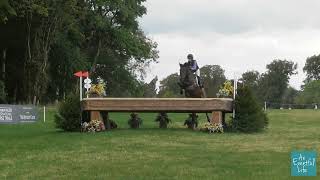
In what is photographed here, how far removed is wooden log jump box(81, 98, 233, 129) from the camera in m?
22.5

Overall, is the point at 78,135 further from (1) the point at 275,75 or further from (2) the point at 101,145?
(1) the point at 275,75

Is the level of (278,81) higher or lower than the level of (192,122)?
higher

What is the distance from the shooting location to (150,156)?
14320 millimetres

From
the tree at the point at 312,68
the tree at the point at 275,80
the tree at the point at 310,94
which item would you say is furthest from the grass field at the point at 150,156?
the tree at the point at 312,68

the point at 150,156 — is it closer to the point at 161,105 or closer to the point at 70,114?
the point at 161,105

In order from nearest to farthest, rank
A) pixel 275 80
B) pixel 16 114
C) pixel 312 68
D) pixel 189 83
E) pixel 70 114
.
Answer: pixel 70 114
pixel 189 83
pixel 16 114
pixel 275 80
pixel 312 68

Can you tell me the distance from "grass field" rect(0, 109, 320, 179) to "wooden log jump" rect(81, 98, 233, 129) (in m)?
1.87

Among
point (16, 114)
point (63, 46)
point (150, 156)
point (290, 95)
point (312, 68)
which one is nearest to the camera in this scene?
point (150, 156)

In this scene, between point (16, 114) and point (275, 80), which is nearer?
point (16, 114)

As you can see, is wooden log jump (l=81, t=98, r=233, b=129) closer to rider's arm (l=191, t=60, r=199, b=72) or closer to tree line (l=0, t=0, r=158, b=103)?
rider's arm (l=191, t=60, r=199, b=72)

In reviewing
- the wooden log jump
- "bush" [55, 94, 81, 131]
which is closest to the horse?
the wooden log jump

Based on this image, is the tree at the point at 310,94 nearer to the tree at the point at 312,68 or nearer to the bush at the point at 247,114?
the tree at the point at 312,68

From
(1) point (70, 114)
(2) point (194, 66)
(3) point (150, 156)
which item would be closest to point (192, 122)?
(2) point (194, 66)

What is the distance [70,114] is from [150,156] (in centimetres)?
893
